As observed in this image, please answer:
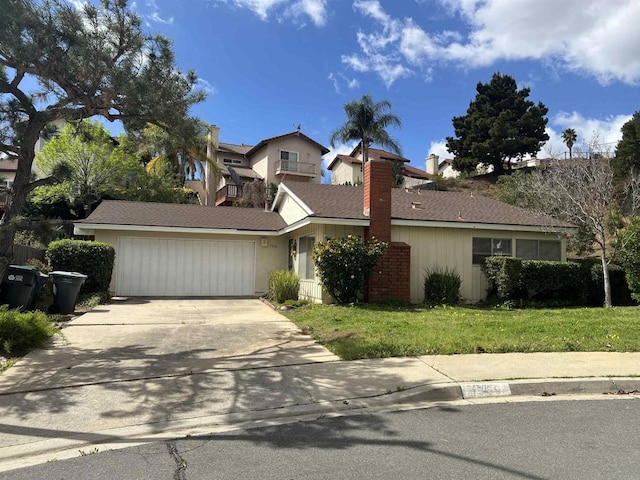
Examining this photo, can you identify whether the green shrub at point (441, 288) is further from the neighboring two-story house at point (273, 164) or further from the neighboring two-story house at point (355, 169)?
the neighboring two-story house at point (355, 169)

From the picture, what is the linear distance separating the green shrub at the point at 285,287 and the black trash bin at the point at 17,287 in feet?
21.1

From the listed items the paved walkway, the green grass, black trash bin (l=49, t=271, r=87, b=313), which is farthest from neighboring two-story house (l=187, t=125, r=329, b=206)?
the paved walkway

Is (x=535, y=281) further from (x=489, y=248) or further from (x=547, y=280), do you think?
(x=489, y=248)

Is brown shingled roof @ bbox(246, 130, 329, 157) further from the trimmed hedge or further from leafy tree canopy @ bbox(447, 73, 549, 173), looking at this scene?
the trimmed hedge

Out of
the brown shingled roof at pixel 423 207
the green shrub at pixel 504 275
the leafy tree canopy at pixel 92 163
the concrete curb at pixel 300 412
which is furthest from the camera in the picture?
the leafy tree canopy at pixel 92 163

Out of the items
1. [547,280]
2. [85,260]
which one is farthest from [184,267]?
[547,280]

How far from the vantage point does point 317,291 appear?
1414 centimetres

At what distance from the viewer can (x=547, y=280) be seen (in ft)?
46.4

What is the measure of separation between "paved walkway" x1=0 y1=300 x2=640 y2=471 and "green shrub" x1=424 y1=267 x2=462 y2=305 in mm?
6590

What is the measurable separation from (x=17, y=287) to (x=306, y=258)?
808cm

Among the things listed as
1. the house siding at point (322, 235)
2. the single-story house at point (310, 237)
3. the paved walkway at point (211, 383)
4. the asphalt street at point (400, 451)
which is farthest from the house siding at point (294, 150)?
the asphalt street at point (400, 451)

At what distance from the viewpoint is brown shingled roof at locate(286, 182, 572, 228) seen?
14.7 m

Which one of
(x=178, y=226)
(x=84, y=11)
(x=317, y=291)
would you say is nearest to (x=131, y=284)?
(x=178, y=226)

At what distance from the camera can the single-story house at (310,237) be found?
46.1 ft
